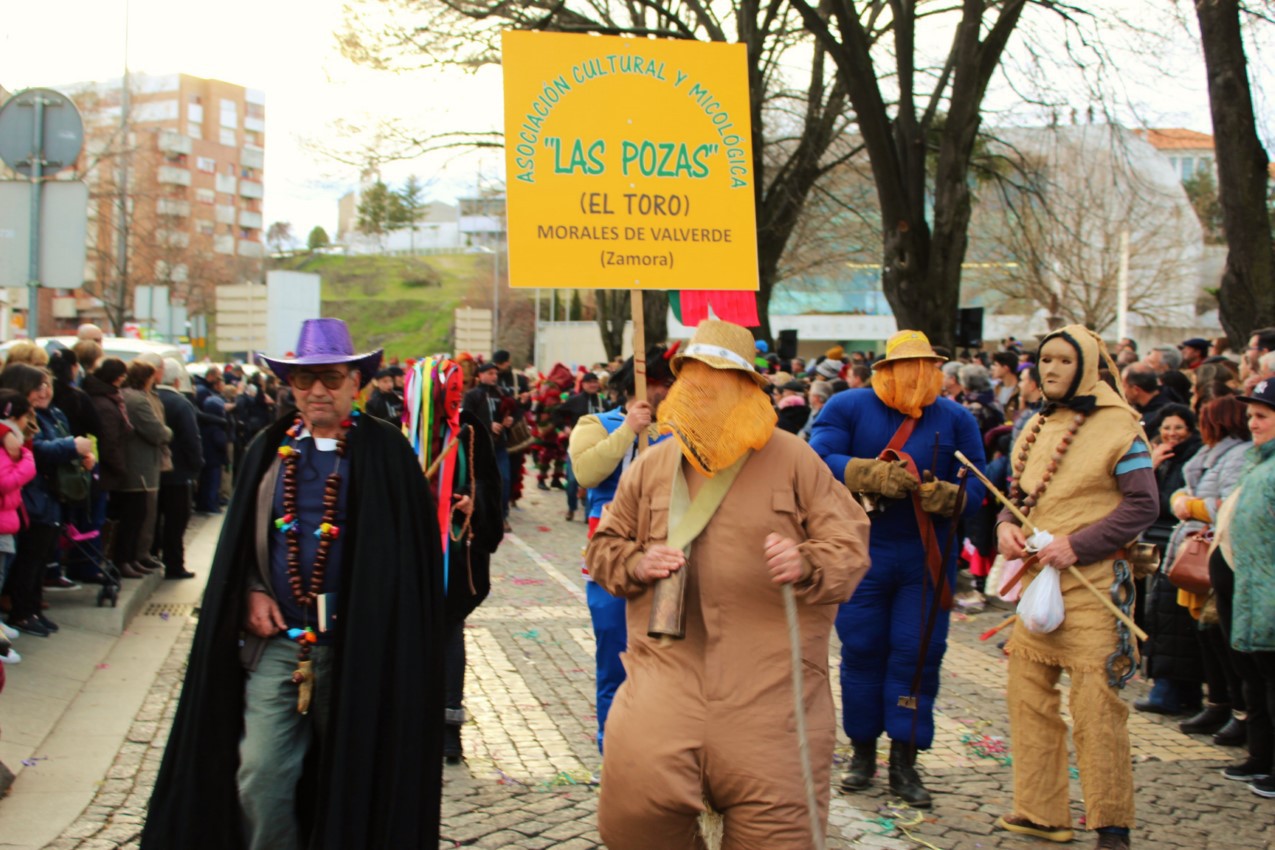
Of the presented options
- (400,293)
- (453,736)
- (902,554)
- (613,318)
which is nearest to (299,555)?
(453,736)

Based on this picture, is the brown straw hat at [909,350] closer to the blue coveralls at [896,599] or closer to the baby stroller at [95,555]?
the blue coveralls at [896,599]

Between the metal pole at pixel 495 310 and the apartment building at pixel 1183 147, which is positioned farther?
the metal pole at pixel 495 310

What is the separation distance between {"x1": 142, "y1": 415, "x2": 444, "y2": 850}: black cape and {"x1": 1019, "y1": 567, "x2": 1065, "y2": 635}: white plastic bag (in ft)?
7.90

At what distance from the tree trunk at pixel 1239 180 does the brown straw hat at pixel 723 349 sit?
10063 millimetres

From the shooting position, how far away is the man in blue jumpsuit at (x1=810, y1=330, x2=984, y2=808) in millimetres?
5723

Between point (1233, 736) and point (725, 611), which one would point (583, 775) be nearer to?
point (725, 611)

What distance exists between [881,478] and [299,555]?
104 inches

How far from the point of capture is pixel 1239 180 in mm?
12430

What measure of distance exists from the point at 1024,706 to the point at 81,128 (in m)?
7.11

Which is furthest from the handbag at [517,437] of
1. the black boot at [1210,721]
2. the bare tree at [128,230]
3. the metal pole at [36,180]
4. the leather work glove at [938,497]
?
the bare tree at [128,230]

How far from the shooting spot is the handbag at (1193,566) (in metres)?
6.83

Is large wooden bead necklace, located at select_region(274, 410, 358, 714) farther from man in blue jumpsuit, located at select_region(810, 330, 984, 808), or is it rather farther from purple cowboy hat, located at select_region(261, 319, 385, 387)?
man in blue jumpsuit, located at select_region(810, 330, 984, 808)

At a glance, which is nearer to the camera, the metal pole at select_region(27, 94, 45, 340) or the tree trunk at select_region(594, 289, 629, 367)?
the metal pole at select_region(27, 94, 45, 340)

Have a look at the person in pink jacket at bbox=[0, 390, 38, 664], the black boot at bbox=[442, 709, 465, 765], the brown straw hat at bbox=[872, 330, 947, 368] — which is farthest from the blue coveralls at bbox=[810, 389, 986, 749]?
the person in pink jacket at bbox=[0, 390, 38, 664]
